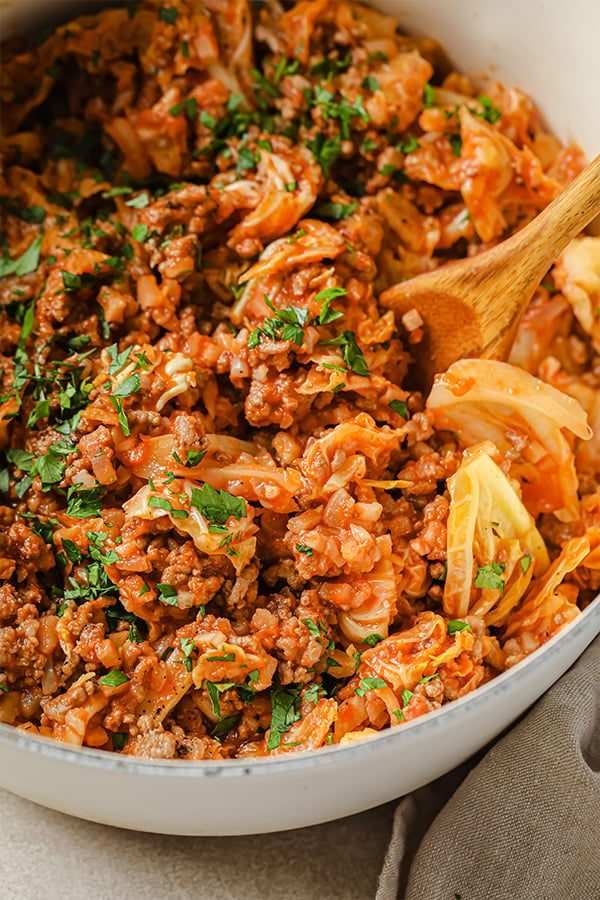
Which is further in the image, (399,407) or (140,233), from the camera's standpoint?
(140,233)

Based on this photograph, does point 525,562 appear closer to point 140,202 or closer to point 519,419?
point 519,419

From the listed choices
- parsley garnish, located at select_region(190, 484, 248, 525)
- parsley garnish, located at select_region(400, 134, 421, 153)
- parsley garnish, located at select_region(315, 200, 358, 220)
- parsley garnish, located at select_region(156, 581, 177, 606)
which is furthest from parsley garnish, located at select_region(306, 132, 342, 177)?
parsley garnish, located at select_region(156, 581, 177, 606)

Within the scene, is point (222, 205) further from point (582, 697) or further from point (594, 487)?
point (582, 697)

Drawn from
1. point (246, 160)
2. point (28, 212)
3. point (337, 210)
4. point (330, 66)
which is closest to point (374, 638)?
point (337, 210)

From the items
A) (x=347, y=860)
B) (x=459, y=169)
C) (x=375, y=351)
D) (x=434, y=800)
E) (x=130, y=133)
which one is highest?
(x=459, y=169)

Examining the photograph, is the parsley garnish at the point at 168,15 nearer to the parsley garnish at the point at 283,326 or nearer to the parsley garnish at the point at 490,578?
the parsley garnish at the point at 283,326

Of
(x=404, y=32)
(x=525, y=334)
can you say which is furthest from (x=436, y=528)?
(x=404, y=32)

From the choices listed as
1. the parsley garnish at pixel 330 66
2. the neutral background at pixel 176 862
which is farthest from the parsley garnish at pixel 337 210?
the neutral background at pixel 176 862
